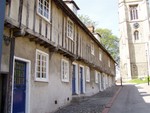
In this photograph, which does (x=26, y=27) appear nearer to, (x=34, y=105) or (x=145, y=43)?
(x=34, y=105)

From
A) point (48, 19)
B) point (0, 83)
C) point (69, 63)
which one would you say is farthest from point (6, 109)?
point (69, 63)

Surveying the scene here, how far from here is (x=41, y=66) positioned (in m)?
9.18

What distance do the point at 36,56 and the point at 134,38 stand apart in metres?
55.8

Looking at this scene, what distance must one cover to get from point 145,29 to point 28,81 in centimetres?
5750

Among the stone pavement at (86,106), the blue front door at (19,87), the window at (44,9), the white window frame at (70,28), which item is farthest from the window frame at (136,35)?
the blue front door at (19,87)

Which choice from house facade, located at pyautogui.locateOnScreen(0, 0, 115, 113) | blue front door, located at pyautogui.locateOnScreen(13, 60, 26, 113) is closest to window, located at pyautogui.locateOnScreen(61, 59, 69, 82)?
house facade, located at pyautogui.locateOnScreen(0, 0, 115, 113)

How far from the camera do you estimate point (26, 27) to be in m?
7.40

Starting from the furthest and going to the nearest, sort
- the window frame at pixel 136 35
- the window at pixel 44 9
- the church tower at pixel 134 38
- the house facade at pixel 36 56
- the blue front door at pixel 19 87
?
the window frame at pixel 136 35
the church tower at pixel 134 38
the window at pixel 44 9
the blue front door at pixel 19 87
the house facade at pixel 36 56

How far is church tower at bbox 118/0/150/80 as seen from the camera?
2269 inches

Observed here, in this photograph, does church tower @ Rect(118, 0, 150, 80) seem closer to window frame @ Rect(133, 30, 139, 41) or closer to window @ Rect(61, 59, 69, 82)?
window frame @ Rect(133, 30, 139, 41)

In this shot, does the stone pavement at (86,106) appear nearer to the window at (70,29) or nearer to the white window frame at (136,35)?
the window at (70,29)

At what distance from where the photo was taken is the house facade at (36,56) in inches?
261

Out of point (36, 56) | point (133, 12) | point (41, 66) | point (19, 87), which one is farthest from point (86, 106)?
point (133, 12)

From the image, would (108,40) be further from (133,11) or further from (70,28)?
(70,28)
